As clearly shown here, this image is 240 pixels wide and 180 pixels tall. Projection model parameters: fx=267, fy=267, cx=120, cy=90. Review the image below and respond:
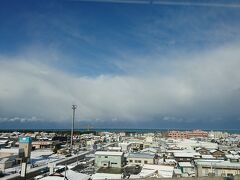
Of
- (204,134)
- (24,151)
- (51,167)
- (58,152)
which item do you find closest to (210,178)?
(51,167)

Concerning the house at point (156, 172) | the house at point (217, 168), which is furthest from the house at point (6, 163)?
the house at point (217, 168)

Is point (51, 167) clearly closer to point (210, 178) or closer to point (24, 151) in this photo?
point (24, 151)

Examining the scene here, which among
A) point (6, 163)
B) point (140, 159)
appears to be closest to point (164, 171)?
point (140, 159)

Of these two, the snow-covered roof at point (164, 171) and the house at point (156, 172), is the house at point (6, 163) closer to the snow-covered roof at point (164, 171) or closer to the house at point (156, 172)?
the house at point (156, 172)

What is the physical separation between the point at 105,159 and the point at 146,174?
724cm

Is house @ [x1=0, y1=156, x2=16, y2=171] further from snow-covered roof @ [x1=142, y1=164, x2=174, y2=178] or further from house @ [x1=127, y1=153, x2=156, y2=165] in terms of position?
snow-covered roof @ [x1=142, y1=164, x2=174, y2=178]

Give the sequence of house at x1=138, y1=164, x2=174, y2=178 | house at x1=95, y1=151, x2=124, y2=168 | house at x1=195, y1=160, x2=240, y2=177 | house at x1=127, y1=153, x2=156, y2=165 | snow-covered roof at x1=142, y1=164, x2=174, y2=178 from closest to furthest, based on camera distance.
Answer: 1. house at x1=138, y1=164, x2=174, y2=178
2. snow-covered roof at x1=142, y1=164, x2=174, y2=178
3. house at x1=195, y1=160, x2=240, y2=177
4. house at x1=95, y1=151, x2=124, y2=168
5. house at x1=127, y1=153, x2=156, y2=165

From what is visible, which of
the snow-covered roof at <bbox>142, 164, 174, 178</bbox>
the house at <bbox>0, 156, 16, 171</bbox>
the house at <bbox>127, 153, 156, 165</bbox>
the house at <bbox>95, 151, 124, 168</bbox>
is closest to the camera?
the snow-covered roof at <bbox>142, 164, 174, 178</bbox>

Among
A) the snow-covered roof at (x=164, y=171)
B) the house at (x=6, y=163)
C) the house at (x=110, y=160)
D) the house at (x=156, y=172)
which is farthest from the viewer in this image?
the house at (x=110, y=160)

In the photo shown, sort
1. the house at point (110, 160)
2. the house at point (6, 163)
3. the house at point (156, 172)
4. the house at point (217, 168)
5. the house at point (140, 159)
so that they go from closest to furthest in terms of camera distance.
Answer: the house at point (156, 172), the house at point (217, 168), the house at point (6, 163), the house at point (110, 160), the house at point (140, 159)

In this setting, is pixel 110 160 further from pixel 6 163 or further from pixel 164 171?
pixel 6 163

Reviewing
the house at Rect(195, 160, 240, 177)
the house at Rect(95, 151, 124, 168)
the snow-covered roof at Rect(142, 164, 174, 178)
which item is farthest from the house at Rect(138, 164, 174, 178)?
the house at Rect(95, 151, 124, 168)

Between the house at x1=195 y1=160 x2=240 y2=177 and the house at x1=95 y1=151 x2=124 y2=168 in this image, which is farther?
the house at x1=95 y1=151 x2=124 y2=168

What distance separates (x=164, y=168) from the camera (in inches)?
648
